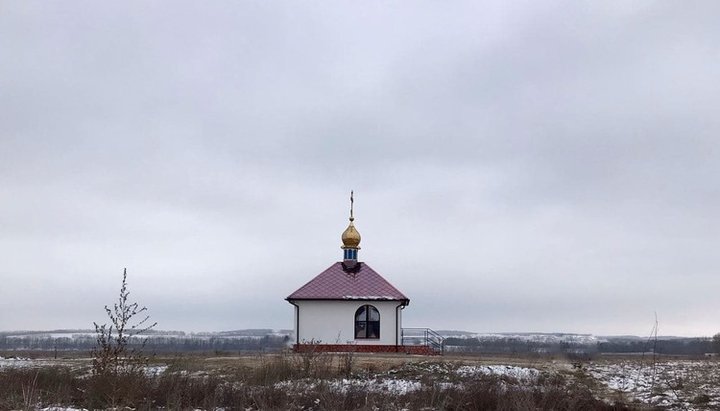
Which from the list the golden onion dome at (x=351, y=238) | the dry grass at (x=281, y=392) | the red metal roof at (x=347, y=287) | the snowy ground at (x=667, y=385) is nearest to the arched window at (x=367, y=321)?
the red metal roof at (x=347, y=287)

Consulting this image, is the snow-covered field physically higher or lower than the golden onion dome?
lower

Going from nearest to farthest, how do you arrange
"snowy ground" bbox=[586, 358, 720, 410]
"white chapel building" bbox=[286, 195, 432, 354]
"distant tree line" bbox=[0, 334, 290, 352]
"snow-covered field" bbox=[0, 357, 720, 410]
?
"snow-covered field" bbox=[0, 357, 720, 410] < "snowy ground" bbox=[586, 358, 720, 410] < "white chapel building" bbox=[286, 195, 432, 354] < "distant tree line" bbox=[0, 334, 290, 352]

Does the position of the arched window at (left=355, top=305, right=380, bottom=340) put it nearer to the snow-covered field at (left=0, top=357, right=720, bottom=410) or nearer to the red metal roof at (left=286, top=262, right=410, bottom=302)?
the red metal roof at (left=286, top=262, right=410, bottom=302)

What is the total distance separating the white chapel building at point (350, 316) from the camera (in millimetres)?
30469

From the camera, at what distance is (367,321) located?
101 ft

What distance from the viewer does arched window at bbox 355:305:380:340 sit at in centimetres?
3072

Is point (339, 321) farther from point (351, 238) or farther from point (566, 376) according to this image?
point (566, 376)

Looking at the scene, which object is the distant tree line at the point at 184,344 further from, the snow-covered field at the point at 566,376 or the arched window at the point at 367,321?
the snow-covered field at the point at 566,376

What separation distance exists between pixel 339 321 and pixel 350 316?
49 cm

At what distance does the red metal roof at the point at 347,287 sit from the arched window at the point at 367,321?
630mm

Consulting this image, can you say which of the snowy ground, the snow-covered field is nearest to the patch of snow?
the snow-covered field

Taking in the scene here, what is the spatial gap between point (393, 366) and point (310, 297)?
9181 mm

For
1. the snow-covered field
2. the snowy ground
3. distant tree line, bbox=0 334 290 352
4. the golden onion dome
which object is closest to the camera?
the snow-covered field

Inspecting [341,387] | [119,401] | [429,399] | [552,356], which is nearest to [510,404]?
[429,399]
